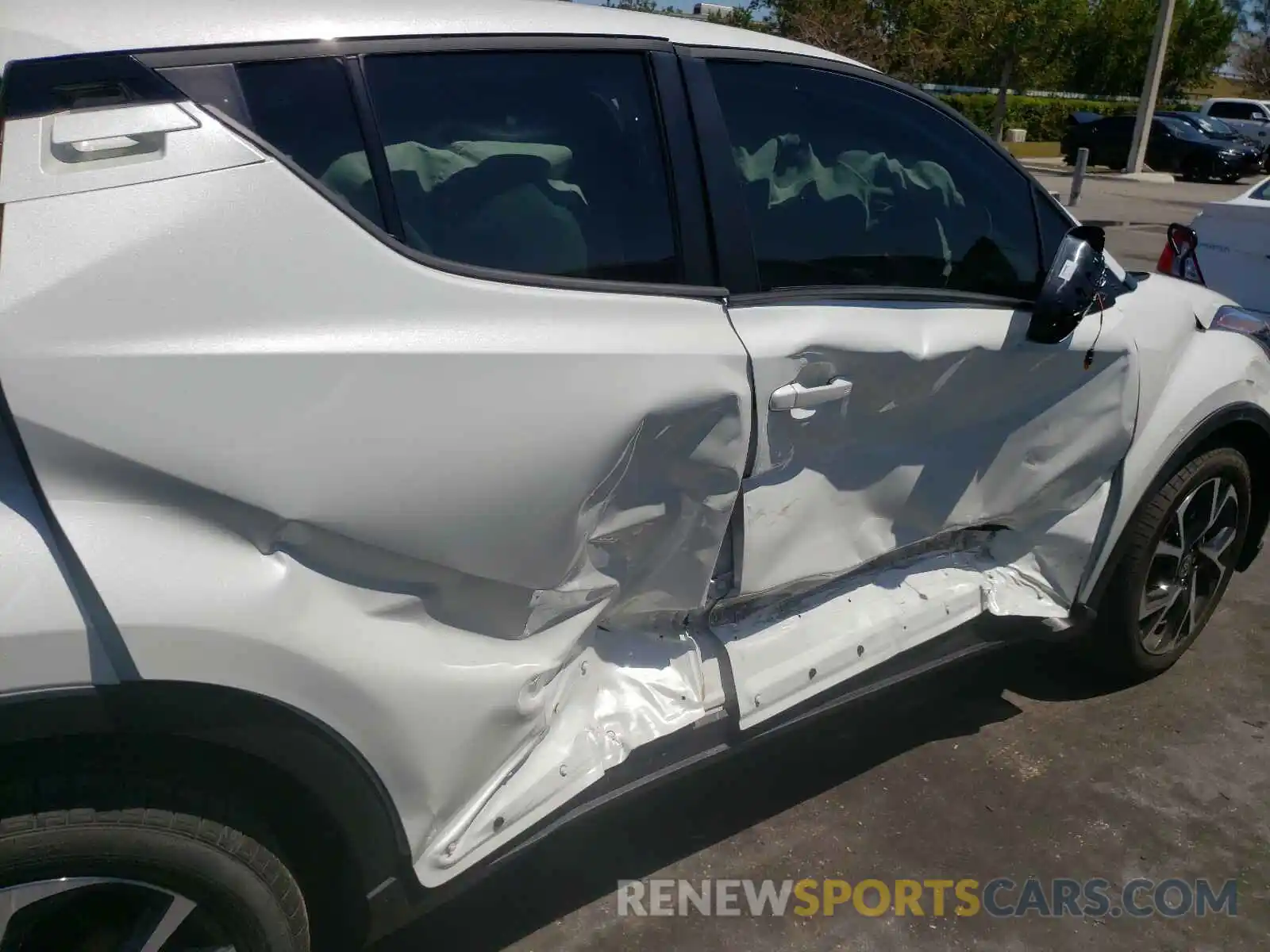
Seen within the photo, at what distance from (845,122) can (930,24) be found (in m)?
14.7

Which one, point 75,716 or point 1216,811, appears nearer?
point 75,716

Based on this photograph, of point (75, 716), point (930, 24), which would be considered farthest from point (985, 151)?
point (930, 24)

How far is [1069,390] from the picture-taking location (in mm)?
2816

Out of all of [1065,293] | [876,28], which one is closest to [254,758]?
[1065,293]

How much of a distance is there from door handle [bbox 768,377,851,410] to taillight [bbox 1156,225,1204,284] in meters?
3.20

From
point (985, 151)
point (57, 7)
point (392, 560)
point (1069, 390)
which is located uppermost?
point (57, 7)

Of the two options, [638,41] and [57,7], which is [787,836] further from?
[57,7]

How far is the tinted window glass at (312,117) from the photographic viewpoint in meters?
1.68

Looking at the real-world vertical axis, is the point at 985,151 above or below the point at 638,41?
below

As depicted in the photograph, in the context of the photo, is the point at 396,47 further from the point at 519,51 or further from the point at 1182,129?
the point at 1182,129

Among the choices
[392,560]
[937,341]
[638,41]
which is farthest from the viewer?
[937,341]

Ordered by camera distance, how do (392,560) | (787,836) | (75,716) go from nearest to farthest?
(75,716) < (392,560) < (787,836)

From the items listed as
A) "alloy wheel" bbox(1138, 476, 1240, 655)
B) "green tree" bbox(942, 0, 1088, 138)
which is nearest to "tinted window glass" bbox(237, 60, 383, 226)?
"alloy wheel" bbox(1138, 476, 1240, 655)

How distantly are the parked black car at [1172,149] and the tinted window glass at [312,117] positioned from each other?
94.7ft
